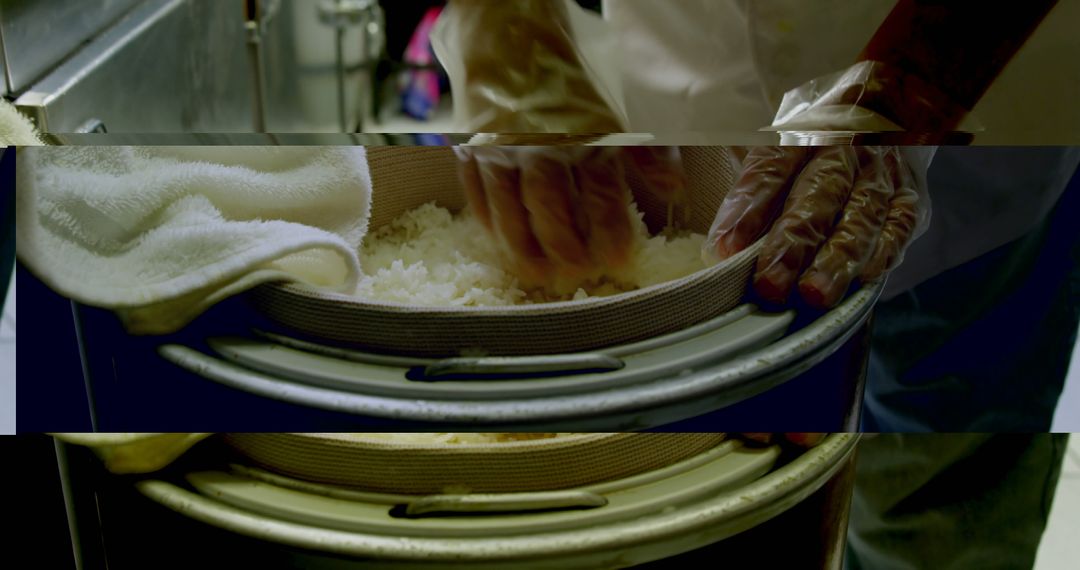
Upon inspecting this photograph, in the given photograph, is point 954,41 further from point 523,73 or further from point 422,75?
point 422,75

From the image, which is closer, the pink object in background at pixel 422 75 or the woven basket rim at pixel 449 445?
the woven basket rim at pixel 449 445

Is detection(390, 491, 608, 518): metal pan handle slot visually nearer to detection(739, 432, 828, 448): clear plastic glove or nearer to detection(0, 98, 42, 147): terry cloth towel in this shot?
detection(739, 432, 828, 448): clear plastic glove

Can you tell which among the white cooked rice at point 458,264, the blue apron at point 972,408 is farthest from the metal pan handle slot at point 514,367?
the blue apron at point 972,408

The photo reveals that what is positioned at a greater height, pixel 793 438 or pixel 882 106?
pixel 882 106

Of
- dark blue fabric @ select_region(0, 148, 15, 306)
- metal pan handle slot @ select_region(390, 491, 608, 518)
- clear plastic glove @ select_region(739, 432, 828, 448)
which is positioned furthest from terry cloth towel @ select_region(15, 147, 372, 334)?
clear plastic glove @ select_region(739, 432, 828, 448)

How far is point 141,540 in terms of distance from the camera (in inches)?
16.4

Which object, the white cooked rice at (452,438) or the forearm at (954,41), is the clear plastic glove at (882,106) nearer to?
the forearm at (954,41)

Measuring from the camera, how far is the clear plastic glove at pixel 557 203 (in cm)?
38

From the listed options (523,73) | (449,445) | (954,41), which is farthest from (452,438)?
(954,41)

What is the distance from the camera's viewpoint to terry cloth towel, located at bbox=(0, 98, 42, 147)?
38 cm

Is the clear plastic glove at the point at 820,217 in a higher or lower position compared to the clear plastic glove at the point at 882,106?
lower

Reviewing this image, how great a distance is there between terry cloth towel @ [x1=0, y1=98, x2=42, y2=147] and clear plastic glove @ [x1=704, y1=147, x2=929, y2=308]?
34cm

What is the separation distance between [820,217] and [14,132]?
411 millimetres

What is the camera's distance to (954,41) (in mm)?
449
